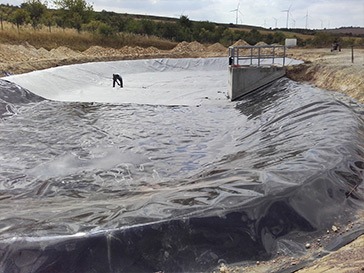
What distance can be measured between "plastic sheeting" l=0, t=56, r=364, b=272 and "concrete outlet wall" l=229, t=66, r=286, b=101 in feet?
8.38

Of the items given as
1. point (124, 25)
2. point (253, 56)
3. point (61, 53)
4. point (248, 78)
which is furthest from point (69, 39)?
point (248, 78)

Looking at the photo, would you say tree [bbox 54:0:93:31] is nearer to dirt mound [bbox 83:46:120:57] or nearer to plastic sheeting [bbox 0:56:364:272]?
dirt mound [bbox 83:46:120:57]

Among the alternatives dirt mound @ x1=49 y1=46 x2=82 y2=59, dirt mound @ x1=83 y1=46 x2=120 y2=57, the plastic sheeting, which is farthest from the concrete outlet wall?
dirt mound @ x1=83 y1=46 x2=120 y2=57

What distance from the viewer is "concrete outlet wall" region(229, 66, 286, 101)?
18641mm

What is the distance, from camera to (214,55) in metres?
40.1

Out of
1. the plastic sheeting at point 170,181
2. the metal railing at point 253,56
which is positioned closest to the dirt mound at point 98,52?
the metal railing at point 253,56

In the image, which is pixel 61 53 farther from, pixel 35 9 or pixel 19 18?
pixel 35 9

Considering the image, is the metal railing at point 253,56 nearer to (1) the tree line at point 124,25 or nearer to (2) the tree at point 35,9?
(1) the tree line at point 124,25

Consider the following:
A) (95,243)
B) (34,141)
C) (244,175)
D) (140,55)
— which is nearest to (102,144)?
(34,141)

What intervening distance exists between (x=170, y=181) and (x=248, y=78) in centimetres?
1205

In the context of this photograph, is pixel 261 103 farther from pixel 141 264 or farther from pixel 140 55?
pixel 140 55

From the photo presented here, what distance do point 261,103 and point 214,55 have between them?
25332 mm

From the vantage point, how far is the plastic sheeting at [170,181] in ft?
15.6

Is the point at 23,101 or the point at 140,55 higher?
the point at 140,55
